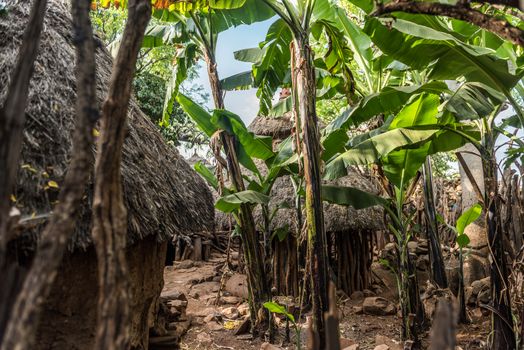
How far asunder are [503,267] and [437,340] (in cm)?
305

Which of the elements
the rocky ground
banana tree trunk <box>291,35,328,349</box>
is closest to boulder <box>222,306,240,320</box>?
the rocky ground

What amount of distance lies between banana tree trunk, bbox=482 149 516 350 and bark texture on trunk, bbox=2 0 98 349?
349cm

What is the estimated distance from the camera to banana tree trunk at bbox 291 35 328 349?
130 inches

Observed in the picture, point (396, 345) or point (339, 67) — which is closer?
point (396, 345)

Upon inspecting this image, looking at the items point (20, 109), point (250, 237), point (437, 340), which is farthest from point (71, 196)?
point (250, 237)

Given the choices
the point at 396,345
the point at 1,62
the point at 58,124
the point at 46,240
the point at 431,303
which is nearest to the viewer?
the point at 46,240

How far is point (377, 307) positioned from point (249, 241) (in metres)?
2.49

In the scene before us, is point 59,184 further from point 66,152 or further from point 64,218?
point 64,218

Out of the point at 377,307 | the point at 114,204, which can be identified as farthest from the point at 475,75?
the point at 377,307

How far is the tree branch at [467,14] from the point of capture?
1139 millimetres

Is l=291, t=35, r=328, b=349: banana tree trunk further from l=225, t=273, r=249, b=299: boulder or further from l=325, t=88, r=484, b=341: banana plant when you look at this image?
l=225, t=273, r=249, b=299: boulder

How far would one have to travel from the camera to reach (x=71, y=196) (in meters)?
0.89

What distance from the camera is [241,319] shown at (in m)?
5.58

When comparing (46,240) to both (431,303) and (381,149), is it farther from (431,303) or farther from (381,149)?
(431,303)
